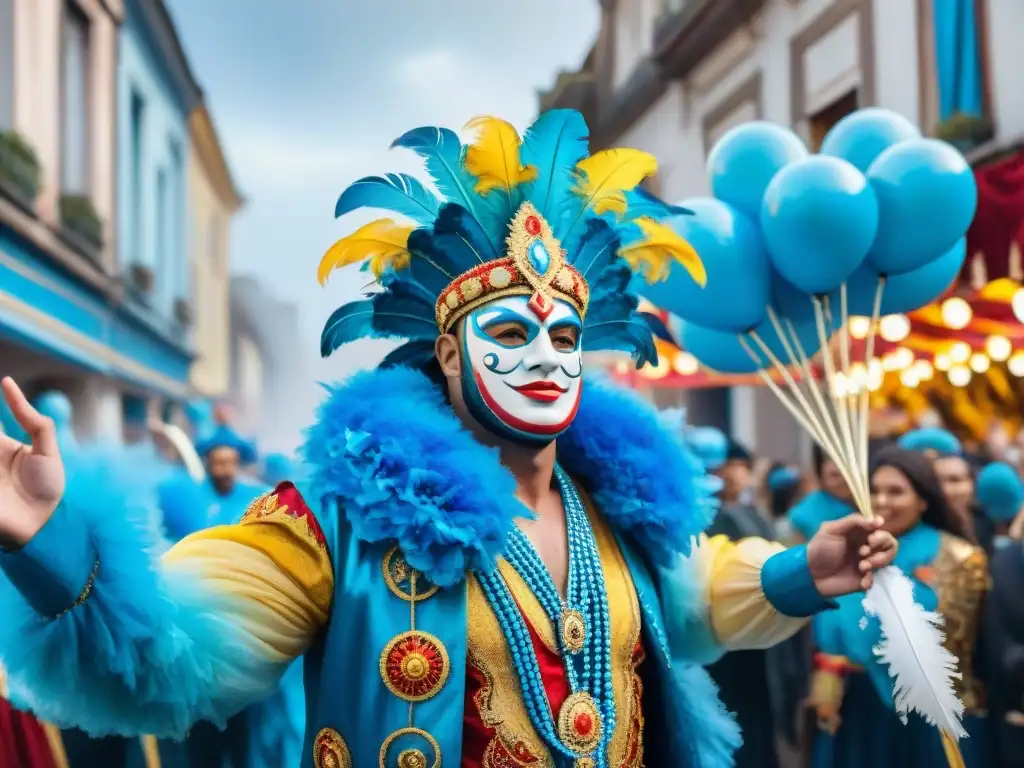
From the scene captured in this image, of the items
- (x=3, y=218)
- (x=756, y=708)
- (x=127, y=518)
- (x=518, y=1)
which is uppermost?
(x=518, y=1)

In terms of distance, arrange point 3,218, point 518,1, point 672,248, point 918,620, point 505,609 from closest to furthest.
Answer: point 505,609 → point 918,620 → point 672,248 → point 3,218 → point 518,1

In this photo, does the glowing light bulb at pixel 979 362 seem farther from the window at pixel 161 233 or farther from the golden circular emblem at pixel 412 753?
the window at pixel 161 233

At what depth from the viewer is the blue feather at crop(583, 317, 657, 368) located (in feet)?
8.00

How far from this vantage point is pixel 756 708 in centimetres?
464

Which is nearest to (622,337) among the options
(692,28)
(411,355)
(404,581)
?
(411,355)

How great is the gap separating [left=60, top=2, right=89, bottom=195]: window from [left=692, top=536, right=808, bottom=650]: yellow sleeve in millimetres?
7517

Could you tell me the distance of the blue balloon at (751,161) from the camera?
3262 mm

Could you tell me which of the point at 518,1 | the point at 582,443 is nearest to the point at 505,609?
the point at 582,443

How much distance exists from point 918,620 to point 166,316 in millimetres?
11570

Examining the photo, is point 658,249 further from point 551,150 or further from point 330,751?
point 330,751

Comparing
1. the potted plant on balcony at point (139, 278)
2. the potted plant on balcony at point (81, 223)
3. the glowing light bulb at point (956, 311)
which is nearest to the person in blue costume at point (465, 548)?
the glowing light bulb at point (956, 311)

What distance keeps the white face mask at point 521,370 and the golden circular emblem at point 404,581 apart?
1.13 feet

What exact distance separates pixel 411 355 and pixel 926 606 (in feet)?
7.08

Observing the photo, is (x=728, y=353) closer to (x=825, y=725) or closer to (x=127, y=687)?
(x=825, y=725)
